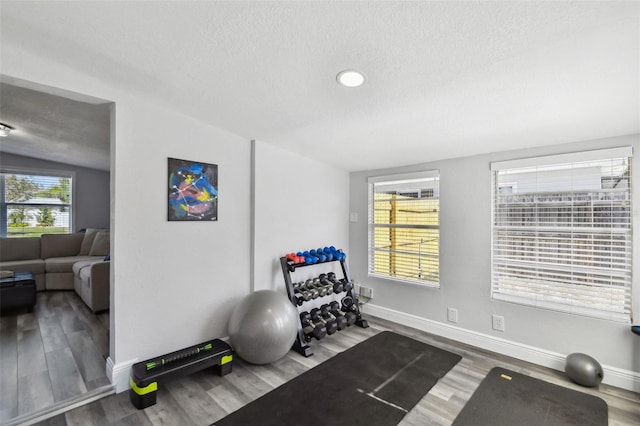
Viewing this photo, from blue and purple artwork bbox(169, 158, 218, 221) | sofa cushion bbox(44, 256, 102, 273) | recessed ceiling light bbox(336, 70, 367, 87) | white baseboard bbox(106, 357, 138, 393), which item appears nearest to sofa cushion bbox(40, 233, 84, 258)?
sofa cushion bbox(44, 256, 102, 273)

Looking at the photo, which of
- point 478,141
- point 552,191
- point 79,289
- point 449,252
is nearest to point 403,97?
point 478,141

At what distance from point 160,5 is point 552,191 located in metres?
3.32

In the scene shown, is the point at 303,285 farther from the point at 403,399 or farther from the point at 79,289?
the point at 79,289

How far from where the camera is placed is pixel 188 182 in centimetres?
262

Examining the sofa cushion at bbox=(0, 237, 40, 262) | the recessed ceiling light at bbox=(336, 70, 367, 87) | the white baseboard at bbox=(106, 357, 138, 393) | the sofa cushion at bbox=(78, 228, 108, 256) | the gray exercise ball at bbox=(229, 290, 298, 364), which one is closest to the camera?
the recessed ceiling light at bbox=(336, 70, 367, 87)

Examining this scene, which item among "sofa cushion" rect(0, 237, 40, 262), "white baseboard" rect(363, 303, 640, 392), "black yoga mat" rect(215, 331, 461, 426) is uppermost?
"sofa cushion" rect(0, 237, 40, 262)

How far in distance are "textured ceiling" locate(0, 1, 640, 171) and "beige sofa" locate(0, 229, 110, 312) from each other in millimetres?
2809

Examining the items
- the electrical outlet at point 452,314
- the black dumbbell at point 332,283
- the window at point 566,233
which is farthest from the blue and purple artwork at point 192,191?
the window at point 566,233

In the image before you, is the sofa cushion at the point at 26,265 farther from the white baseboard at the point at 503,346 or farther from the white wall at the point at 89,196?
the white baseboard at the point at 503,346

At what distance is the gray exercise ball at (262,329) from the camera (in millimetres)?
2467

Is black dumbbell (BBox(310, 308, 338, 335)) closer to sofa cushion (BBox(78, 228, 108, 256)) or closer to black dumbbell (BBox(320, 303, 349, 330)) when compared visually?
black dumbbell (BBox(320, 303, 349, 330))

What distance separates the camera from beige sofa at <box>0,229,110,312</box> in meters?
3.66

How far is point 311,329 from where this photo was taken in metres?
2.96

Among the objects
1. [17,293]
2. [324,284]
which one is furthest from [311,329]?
[17,293]
